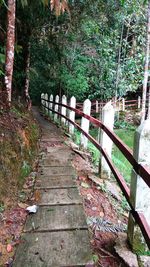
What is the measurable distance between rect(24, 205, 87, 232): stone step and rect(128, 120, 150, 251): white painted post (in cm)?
66

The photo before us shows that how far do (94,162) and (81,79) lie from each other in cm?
1086

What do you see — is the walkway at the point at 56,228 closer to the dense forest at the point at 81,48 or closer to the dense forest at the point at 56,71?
the dense forest at the point at 56,71

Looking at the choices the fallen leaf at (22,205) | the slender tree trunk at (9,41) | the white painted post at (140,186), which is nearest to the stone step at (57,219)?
the fallen leaf at (22,205)

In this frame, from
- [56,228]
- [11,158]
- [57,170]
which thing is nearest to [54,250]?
[56,228]

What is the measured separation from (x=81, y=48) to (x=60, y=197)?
12794mm

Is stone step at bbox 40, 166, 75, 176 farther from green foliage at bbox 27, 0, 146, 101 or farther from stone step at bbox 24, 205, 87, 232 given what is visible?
green foliage at bbox 27, 0, 146, 101

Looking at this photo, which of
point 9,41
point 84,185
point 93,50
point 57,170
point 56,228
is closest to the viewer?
point 56,228

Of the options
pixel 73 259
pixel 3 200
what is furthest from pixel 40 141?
pixel 73 259

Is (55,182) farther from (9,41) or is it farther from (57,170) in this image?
(9,41)

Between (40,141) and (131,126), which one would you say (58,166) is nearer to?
(40,141)

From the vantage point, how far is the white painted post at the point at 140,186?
241 centimetres

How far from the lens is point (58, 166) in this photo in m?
5.16

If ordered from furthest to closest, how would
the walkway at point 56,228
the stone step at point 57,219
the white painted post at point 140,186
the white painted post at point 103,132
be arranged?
the white painted post at point 103,132 < the stone step at point 57,219 < the walkway at point 56,228 < the white painted post at point 140,186

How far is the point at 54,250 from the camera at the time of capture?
2.63 meters
